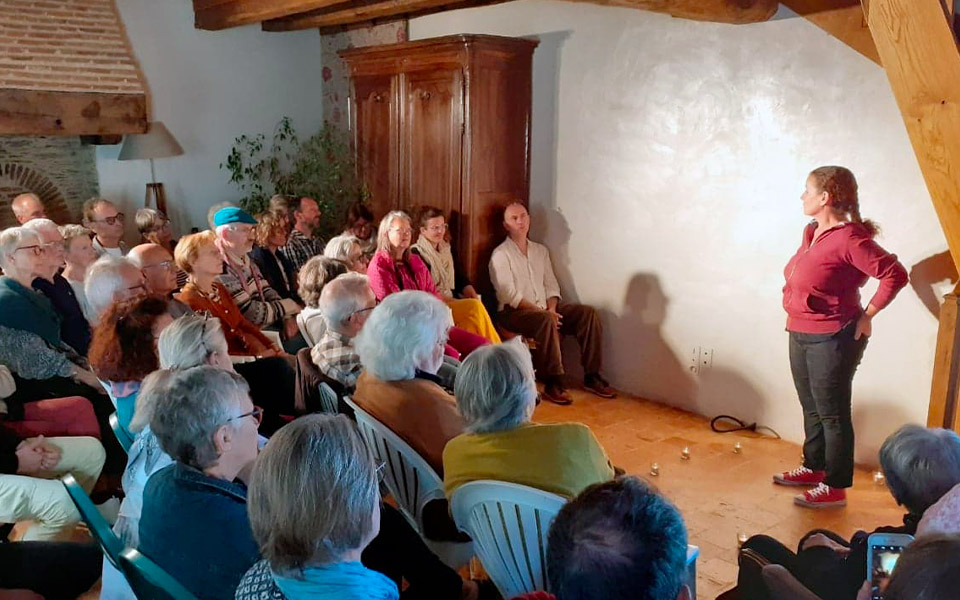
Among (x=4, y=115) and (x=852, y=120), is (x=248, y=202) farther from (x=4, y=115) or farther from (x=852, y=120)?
(x=852, y=120)

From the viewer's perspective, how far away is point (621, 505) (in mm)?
1140

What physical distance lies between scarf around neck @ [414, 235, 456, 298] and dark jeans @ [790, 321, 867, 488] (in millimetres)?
2092

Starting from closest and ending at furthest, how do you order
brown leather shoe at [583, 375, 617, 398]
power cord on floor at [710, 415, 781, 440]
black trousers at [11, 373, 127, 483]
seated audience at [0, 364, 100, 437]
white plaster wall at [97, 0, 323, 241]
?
1. seated audience at [0, 364, 100, 437]
2. black trousers at [11, 373, 127, 483]
3. power cord on floor at [710, 415, 781, 440]
4. brown leather shoe at [583, 375, 617, 398]
5. white plaster wall at [97, 0, 323, 241]

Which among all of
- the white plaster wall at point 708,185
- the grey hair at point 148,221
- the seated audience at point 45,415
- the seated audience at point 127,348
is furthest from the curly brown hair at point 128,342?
the grey hair at point 148,221

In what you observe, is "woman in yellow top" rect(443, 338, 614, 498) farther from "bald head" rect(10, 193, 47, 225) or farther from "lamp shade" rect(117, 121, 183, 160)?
"lamp shade" rect(117, 121, 183, 160)

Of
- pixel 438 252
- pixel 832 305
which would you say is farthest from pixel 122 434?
pixel 832 305

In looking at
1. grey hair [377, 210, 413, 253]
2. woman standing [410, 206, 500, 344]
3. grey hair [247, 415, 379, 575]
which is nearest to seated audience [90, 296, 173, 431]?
grey hair [247, 415, 379, 575]

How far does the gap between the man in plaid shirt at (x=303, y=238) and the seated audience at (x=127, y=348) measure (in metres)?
2.39

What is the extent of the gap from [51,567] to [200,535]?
3.43 ft

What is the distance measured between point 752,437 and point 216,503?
10.5 ft

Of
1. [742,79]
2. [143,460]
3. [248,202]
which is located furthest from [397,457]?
[248,202]

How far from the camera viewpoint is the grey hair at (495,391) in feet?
6.23

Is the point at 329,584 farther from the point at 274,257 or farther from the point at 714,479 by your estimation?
the point at 274,257

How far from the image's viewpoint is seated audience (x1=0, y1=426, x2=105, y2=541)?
2312 millimetres
